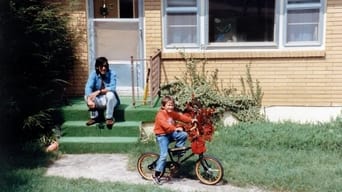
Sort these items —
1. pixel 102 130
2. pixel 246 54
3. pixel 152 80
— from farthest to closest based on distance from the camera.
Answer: pixel 246 54, pixel 152 80, pixel 102 130

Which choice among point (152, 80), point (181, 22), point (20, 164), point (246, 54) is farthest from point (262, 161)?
point (20, 164)

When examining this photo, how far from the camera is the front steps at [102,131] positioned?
766cm

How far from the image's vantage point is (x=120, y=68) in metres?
9.36

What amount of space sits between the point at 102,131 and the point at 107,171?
1.33 meters

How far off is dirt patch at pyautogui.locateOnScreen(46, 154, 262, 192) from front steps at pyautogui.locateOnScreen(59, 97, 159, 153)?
15 cm

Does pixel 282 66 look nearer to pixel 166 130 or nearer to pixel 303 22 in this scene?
pixel 303 22

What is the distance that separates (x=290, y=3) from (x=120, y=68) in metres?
3.42

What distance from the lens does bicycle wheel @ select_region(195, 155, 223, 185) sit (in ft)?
20.1

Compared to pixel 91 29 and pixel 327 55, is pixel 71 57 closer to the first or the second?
pixel 91 29

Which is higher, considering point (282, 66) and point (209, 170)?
point (282, 66)

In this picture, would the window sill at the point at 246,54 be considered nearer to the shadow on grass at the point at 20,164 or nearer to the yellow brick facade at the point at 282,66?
the yellow brick facade at the point at 282,66

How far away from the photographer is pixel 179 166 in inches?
255

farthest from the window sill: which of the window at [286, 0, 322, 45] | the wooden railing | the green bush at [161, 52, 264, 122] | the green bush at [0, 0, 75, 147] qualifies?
the green bush at [0, 0, 75, 147]

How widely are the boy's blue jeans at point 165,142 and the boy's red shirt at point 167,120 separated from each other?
83 millimetres
